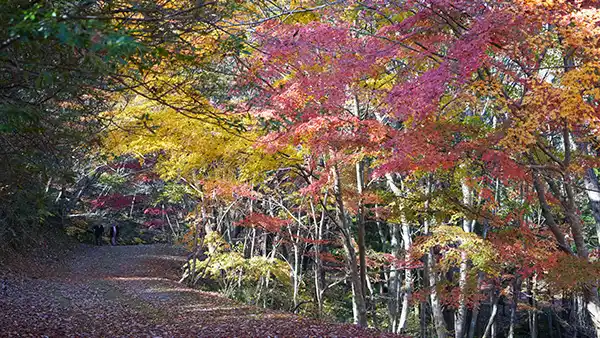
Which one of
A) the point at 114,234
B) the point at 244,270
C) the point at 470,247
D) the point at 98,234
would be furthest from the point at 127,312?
the point at 114,234

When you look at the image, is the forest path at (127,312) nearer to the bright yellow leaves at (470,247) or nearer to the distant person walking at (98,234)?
the bright yellow leaves at (470,247)

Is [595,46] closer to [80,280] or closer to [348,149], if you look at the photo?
[348,149]

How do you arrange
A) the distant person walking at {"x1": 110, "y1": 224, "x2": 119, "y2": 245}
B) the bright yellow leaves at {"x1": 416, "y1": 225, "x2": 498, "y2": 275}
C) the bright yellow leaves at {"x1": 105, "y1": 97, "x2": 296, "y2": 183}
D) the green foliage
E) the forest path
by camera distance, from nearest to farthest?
the forest path < the bright yellow leaves at {"x1": 416, "y1": 225, "x2": 498, "y2": 275} < the bright yellow leaves at {"x1": 105, "y1": 97, "x2": 296, "y2": 183} < the green foliage < the distant person walking at {"x1": 110, "y1": 224, "x2": 119, "y2": 245}

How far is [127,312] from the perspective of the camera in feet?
35.7

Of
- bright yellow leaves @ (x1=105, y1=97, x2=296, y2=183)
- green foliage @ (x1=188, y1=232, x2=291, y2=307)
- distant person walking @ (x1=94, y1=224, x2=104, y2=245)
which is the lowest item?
green foliage @ (x1=188, y1=232, x2=291, y2=307)

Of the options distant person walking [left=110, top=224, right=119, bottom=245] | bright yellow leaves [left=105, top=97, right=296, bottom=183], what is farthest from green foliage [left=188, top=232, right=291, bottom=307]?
distant person walking [left=110, top=224, right=119, bottom=245]

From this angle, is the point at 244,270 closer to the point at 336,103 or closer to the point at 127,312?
the point at 127,312

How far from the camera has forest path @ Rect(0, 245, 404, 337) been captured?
28.0ft

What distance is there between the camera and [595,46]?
21.4 ft

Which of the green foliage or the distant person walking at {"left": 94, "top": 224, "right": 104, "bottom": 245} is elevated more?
the distant person walking at {"left": 94, "top": 224, "right": 104, "bottom": 245}

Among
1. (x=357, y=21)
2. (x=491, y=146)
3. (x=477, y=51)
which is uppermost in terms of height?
(x=357, y=21)

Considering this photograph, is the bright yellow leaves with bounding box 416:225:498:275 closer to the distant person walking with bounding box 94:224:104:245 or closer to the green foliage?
the green foliage

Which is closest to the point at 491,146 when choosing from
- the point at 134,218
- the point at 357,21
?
the point at 357,21

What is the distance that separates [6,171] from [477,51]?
6.29m
